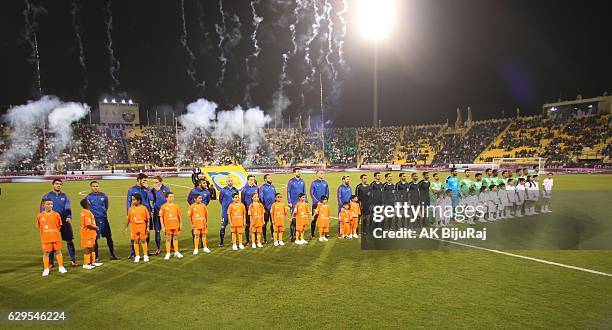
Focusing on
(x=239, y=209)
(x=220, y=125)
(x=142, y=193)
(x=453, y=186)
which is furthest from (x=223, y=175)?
(x=220, y=125)

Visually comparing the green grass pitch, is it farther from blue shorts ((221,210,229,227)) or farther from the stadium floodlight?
the stadium floodlight

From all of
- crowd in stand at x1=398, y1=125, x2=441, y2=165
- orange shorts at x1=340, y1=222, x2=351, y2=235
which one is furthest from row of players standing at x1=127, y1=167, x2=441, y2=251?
crowd in stand at x1=398, y1=125, x2=441, y2=165

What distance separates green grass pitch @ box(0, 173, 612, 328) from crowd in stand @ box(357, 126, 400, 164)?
5573 cm

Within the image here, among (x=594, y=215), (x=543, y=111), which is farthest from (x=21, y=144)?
(x=543, y=111)

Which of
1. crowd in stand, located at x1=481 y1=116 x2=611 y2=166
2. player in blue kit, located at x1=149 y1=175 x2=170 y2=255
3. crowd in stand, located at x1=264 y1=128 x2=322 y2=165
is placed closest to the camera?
player in blue kit, located at x1=149 y1=175 x2=170 y2=255

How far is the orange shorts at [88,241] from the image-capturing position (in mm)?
8152

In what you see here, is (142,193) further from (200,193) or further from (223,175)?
(223,175)

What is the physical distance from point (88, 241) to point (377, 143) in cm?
6394

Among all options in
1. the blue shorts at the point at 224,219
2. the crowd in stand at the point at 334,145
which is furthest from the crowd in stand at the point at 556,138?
the blue shorts at the point at 224,219

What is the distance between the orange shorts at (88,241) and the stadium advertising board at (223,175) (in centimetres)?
712

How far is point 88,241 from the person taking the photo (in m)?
8.23

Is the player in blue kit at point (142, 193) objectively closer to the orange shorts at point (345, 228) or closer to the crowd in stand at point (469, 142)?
the orange shorts at point (345, 228)

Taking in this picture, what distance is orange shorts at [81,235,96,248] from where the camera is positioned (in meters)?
8.15

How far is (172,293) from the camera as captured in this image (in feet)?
22.0
